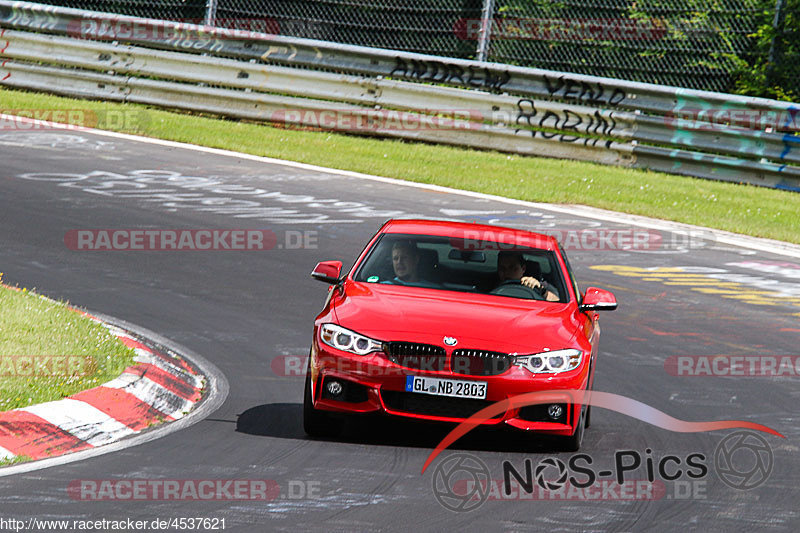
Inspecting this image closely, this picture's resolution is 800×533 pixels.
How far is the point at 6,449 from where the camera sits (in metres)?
6.49

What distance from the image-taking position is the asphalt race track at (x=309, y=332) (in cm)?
615

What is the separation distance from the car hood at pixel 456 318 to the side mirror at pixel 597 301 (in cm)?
12

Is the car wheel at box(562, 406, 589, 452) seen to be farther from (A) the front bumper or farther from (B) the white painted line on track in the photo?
(B) the white painted line on track

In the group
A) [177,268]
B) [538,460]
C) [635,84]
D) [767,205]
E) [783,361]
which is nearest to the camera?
[538,460]

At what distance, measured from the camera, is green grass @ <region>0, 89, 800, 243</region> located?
16938 millimetres

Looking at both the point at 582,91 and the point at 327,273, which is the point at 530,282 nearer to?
the point at 327,273

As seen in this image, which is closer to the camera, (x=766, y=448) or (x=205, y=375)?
(x=766, y=448)

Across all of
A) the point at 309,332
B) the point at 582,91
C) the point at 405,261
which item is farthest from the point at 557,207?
the point at 405,261

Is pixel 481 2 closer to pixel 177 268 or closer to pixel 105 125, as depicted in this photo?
pixel 105 125

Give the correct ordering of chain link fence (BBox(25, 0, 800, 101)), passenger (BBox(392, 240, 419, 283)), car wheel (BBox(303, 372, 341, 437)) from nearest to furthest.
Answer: car wheel (BBox(303, 372, 341, 437)) → passenger (BBox(392, 240, 419, 283)) → chain link fence (BBox(25, 0, 800, 101))

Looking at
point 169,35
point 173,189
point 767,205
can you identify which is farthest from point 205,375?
point 169,35

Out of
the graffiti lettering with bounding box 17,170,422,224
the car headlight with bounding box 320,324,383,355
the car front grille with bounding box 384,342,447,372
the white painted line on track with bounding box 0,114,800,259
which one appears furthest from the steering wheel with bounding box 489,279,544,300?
the white painted line on track with bounding box 0,114,800,259

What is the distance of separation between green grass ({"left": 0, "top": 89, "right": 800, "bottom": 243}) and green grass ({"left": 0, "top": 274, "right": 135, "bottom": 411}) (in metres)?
8.87

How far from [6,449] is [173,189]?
9645 mm
